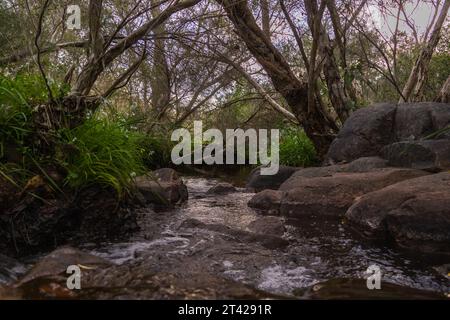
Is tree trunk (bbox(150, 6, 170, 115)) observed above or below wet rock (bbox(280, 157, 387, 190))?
above

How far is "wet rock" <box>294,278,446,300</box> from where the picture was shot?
2229 mm

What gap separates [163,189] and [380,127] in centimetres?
392

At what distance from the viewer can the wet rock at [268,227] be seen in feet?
12.4

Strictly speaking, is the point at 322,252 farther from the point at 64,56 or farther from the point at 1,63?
the point at 64,56

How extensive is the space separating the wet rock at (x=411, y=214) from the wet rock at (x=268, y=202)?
1.07 m

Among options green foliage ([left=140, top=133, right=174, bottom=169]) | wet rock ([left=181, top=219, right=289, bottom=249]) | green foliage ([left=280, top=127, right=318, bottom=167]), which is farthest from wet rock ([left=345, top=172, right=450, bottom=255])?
green foliage ([left=280, top=127, right=318, bottom=167])

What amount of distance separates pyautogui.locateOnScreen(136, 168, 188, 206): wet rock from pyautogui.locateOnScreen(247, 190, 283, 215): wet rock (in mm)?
970

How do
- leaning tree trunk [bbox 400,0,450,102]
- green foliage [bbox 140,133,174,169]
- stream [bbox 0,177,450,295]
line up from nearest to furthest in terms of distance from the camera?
1. stream [bbox 0,177,450,295]
2. green foliage [bbox 140,133,174,169]
3. leaning tree trunk [bbox 400,0,450,102]

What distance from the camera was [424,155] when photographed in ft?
17.5

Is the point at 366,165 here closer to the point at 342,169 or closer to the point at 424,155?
the point at 342,169

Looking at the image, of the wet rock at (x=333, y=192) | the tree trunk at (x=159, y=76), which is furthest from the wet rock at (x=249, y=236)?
the tree trunk at (x=159, y=76)

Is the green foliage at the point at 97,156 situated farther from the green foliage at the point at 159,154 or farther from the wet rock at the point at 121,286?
the green foliage at the point at 159,154

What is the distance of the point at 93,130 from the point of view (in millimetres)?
3791

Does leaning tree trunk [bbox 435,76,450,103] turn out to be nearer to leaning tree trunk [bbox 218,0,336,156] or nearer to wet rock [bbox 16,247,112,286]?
leaning tree trunk [bbox 218,0,336,156]
